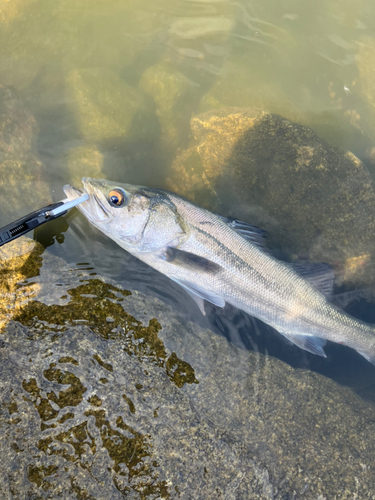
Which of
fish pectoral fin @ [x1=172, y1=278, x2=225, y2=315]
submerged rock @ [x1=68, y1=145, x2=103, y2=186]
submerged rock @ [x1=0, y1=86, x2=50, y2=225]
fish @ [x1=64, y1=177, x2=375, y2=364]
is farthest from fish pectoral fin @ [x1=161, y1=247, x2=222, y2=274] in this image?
submerged rock @ [x1=0, y1=86, x2=50, y2=225]

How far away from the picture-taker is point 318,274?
374 cm

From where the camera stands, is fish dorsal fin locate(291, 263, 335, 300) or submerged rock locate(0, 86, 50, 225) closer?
fish dorsal fin locate(291, 263, 335, 300)

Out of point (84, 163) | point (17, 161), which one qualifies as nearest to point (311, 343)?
point (84, 163)

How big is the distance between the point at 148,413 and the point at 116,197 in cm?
218

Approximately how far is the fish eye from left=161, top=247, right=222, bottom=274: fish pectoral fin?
0.76 m

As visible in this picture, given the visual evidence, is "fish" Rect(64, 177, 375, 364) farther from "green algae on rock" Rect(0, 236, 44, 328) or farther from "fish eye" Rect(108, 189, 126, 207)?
"green algae on rock" Rect(0, 236, 44, 328)

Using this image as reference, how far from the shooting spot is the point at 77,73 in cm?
454

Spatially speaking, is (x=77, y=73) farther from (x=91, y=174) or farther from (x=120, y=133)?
(x=91, y=174)

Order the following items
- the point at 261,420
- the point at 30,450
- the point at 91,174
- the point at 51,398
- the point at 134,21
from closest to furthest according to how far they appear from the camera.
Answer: the point at 30,450
the point at 51,398
the point at 261,420
the point at 91,174
the point at 134,21

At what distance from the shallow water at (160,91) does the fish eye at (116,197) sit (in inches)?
39.6

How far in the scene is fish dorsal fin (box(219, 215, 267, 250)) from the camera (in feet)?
11.8

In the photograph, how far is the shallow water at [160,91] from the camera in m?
4.20

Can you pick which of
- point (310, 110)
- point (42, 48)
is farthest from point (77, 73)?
point (310, 110)

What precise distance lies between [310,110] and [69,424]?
5.62m
